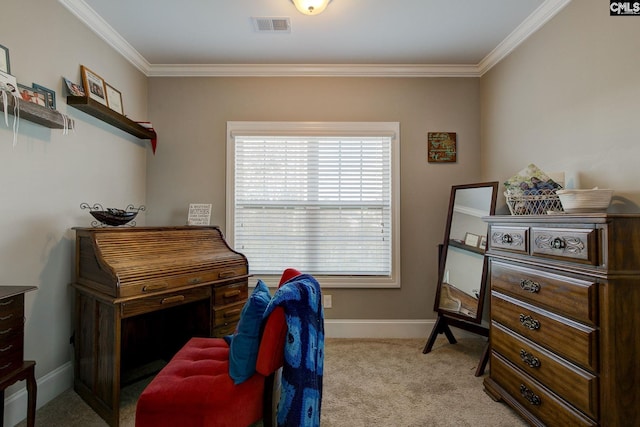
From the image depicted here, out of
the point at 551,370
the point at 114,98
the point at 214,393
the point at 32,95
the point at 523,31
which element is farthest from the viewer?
the point at 114,98

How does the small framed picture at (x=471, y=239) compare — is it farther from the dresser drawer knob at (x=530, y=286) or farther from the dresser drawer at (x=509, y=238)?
the dresser drawer knob at (x=530, y=286)

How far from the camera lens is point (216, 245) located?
2.58 meters

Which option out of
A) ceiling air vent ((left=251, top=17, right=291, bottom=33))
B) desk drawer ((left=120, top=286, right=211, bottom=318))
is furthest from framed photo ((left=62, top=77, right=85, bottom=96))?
desk drawer ((left=120, top=286, right=211, bottom=318))

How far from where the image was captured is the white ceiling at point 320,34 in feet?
7.32

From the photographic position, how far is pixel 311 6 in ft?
6.93

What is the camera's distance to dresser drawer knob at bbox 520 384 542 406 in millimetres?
1677

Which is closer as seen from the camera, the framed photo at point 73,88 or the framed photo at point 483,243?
the framed photo at point 73,88

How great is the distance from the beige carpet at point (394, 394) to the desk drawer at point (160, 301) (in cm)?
68

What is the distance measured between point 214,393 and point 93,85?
2.45 metres

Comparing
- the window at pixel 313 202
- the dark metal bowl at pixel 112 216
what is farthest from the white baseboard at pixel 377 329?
the dark metal bowl at pixel 112 216

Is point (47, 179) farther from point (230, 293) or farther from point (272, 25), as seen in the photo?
point (272, 25)

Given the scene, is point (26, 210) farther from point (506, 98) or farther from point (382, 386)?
point (506, 98)

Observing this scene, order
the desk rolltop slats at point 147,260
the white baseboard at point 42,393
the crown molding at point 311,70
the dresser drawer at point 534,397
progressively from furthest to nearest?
the crown molding at point 311,70 → the desk rolltop slats at point 147,260 → the white baseboard at point 42,393 → the dresser drawer at point 534,397

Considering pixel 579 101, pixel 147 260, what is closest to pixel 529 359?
pixel 579 101
